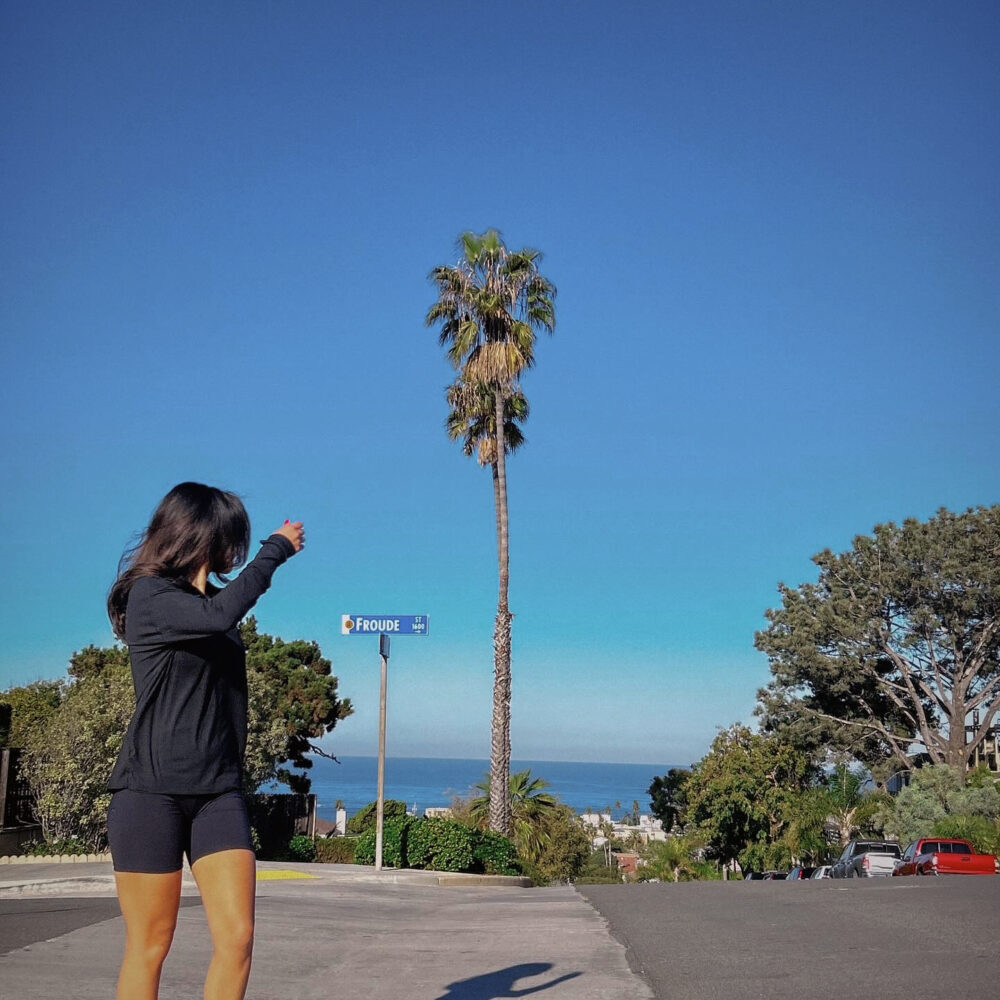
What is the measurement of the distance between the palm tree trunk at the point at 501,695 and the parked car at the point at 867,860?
8.36 m

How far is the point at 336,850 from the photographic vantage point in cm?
2484

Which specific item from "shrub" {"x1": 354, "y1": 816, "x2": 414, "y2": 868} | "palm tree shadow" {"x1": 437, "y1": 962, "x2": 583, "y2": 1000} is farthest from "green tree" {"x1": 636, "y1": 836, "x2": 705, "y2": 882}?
"palm tree shadow" {"x1": 437, "y1": 962, "x2": 583, "y2": 1000}

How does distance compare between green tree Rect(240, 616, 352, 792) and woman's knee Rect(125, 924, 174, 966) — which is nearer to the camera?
woman's knee Rect(125, 924, 174, 966)

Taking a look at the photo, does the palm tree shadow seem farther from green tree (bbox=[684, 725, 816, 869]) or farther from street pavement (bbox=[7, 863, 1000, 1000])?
green tree (bbox=[684, 725, 816, 869])

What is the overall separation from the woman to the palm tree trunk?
22.3m

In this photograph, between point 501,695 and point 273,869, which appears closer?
point 273,869

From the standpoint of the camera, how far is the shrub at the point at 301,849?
77.9 feet

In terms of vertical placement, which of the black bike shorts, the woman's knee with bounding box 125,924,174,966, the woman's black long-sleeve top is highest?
the woman's black long-sleeve top

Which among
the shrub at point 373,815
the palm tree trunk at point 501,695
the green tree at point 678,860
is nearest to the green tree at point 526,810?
the palm tree trunk at point 501,695

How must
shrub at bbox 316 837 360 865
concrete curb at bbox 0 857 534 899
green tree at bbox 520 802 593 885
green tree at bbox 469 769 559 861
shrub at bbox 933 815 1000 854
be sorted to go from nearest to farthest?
concrete curb at bbox 0 857 534 899 < shrub at bbox 316 837 360 865 < green tree at bbox 469 769 559 861 < green tree at bbox 520 802 593 885 < shrub at bbox 933 815 1000 854

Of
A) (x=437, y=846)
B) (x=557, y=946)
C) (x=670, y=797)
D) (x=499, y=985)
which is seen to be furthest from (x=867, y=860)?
(x=670, y=797)

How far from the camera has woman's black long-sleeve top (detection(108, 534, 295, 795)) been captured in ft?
11.2

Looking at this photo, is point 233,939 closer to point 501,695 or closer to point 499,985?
point 499,985

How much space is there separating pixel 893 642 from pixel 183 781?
46.1m
